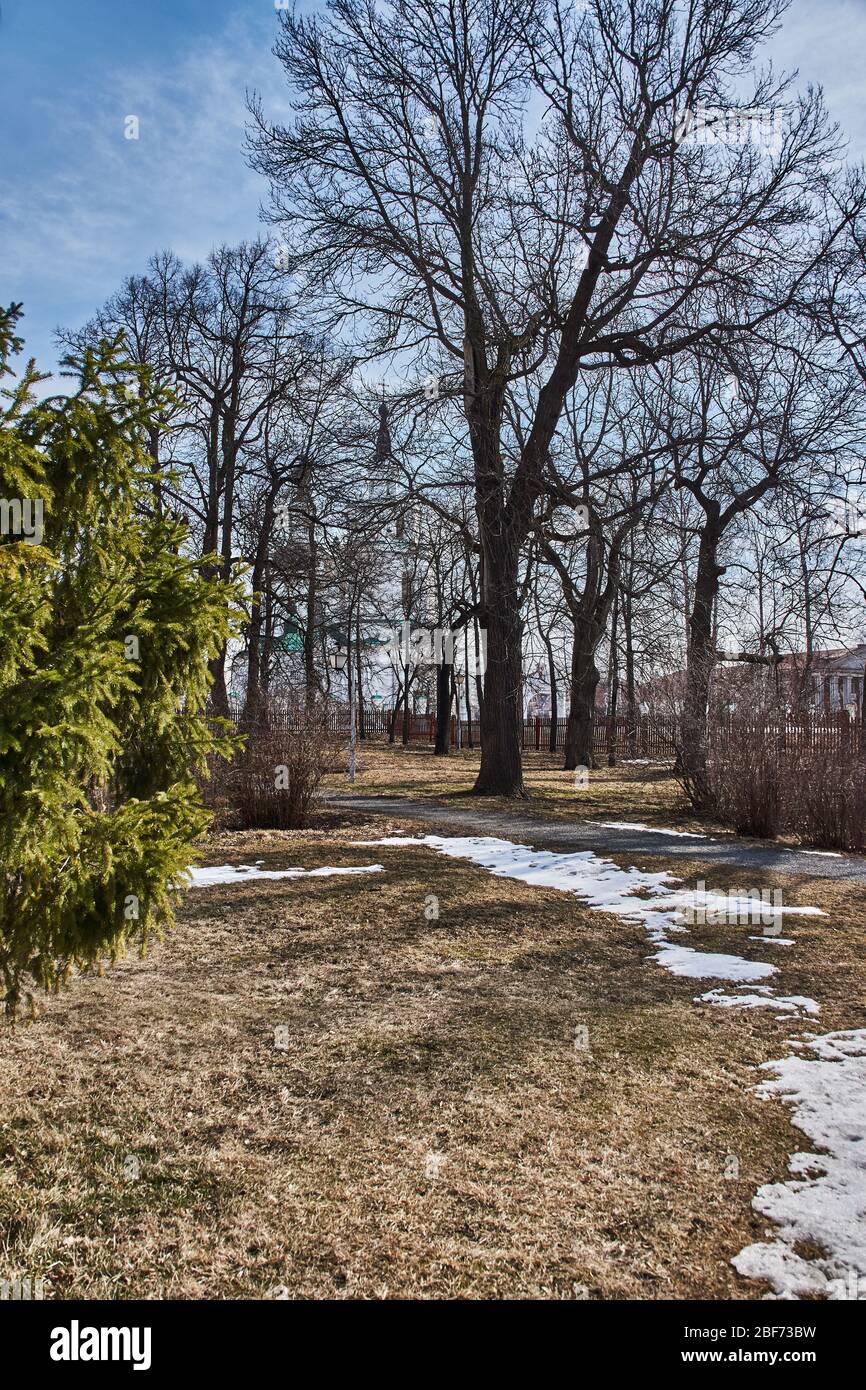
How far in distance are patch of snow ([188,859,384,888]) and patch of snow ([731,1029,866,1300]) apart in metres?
4.92

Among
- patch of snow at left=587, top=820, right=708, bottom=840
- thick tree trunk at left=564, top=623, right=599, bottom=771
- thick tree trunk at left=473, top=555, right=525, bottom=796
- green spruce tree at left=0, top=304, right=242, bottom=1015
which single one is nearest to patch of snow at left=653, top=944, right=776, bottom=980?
green spruce tree at left=0, top=304, right=242, bottom=1015

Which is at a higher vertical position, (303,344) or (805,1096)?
(303,344)

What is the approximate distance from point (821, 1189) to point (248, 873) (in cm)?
610

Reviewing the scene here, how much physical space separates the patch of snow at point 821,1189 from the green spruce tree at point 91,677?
2.27 metres

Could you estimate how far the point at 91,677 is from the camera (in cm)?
281

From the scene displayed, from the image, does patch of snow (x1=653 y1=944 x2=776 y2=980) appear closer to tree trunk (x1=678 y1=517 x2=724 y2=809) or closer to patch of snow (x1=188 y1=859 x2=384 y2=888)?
Result: patch of snow (x1=188 y1=859 x2=384 y2=888)

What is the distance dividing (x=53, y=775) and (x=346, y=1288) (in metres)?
1.67

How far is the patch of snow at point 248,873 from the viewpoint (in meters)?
7.97

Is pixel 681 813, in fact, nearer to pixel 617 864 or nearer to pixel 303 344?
pixel 617 864

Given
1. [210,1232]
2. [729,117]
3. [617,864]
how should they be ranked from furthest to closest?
[729,117] < [617,864] < [210,1232]

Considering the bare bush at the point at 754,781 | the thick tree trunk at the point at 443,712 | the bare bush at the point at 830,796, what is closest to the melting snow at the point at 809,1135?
the bare bush at the point at 830,796

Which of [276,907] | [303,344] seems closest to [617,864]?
[276,907]

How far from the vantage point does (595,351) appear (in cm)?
1466

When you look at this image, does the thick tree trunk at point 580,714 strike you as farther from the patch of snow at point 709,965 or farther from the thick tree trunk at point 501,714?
the patch of snow at point 709,965
